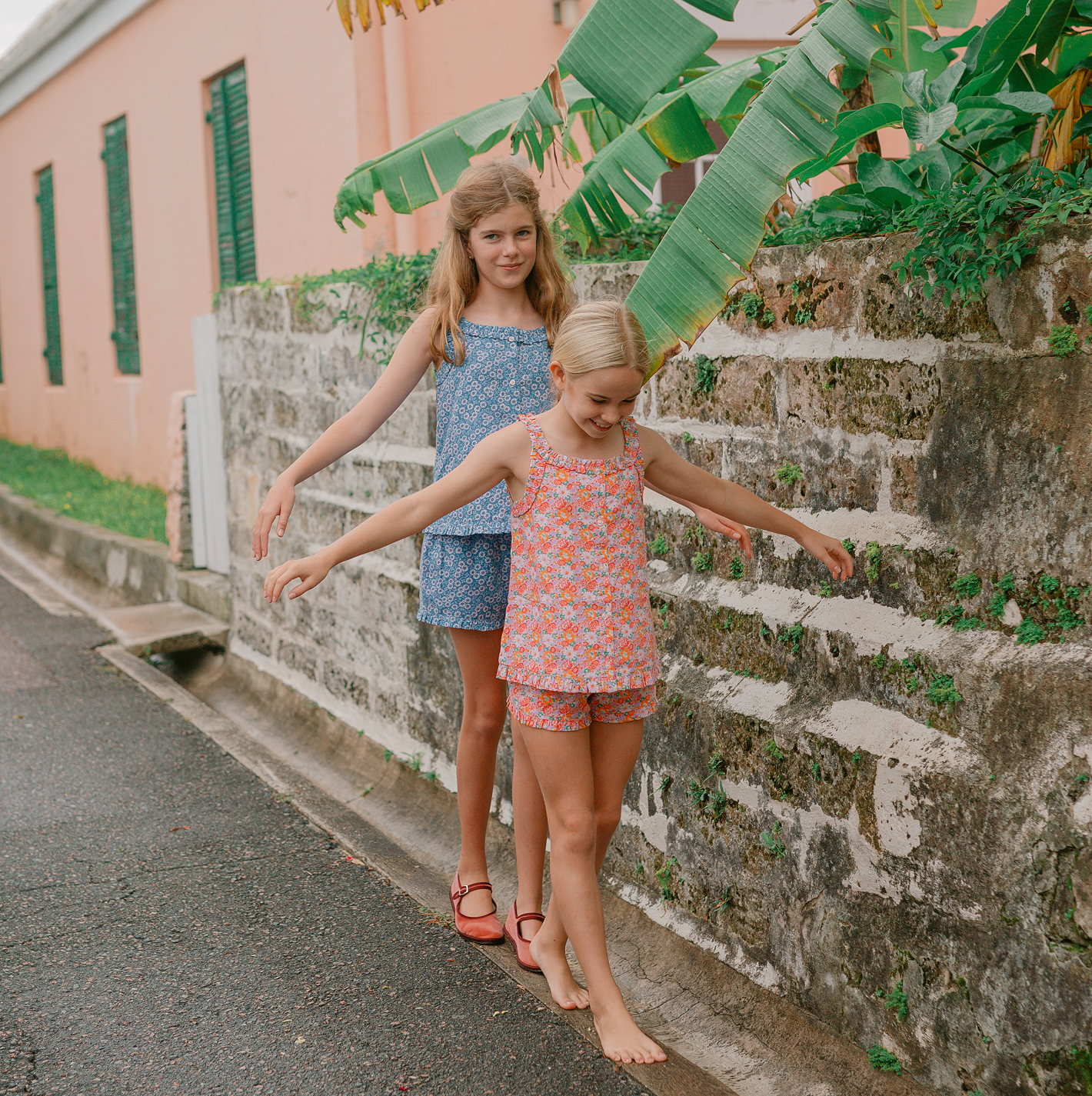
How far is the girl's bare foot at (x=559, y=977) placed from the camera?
3049mm

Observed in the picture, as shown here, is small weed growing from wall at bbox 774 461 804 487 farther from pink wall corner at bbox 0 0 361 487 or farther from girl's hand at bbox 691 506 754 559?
pink wall corner at bbox 0 0 361 487

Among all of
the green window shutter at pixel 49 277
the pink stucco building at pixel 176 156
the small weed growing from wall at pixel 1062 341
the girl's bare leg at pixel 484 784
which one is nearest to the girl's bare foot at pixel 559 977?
the girl's bare leg at pixel 484 784

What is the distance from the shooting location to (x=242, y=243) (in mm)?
9719

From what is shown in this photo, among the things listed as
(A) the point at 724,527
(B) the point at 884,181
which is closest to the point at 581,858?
(A) the point at 724,527

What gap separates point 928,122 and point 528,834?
1.95m

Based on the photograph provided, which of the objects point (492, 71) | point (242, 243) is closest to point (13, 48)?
point (242, 243)

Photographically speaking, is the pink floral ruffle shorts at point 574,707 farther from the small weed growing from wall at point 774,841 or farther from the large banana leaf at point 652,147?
the large banana leaf at point 652,147

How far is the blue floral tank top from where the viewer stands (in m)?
3.26

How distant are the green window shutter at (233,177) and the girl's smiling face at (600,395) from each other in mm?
7279

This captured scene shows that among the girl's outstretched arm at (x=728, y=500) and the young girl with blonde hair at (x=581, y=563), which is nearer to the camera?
the young girl with blonde hair at (x=581, y=563)

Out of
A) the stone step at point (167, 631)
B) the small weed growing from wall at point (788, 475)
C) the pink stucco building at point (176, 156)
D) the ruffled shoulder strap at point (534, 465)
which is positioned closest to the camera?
the ruffled shoulder strap at point (534, 465)

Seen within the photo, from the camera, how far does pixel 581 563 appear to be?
8.95 feet

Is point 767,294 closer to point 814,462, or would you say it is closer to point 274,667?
point 814,462

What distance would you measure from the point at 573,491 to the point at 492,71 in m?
5.38
